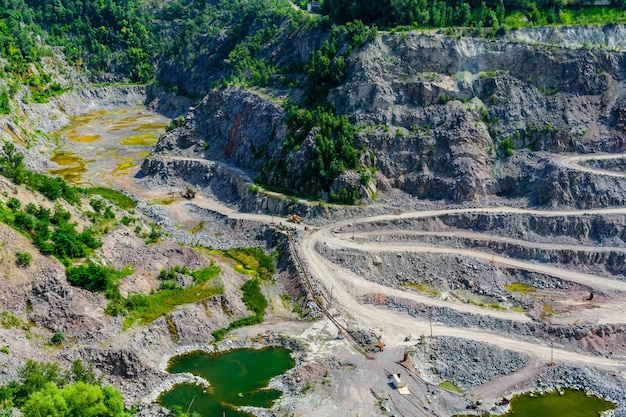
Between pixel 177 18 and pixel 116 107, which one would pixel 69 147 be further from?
pixel 177 18

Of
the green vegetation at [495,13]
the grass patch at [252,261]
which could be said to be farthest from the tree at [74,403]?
the green vegetation at [495,13]

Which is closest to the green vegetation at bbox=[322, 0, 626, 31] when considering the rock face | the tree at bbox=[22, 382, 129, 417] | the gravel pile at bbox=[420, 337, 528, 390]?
the rock face

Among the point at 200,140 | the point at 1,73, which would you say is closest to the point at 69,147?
the point at 1,73

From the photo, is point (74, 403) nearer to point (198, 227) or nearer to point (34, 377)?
point (34, 377)

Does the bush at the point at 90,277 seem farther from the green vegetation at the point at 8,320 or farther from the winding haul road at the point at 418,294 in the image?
the winding haul road at the point at 418,294

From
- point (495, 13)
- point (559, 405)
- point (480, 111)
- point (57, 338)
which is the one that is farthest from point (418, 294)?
point (495, 13)

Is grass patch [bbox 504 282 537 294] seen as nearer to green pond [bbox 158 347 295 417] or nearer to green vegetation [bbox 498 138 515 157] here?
green vegetation [bbox 498 138 515 157]
